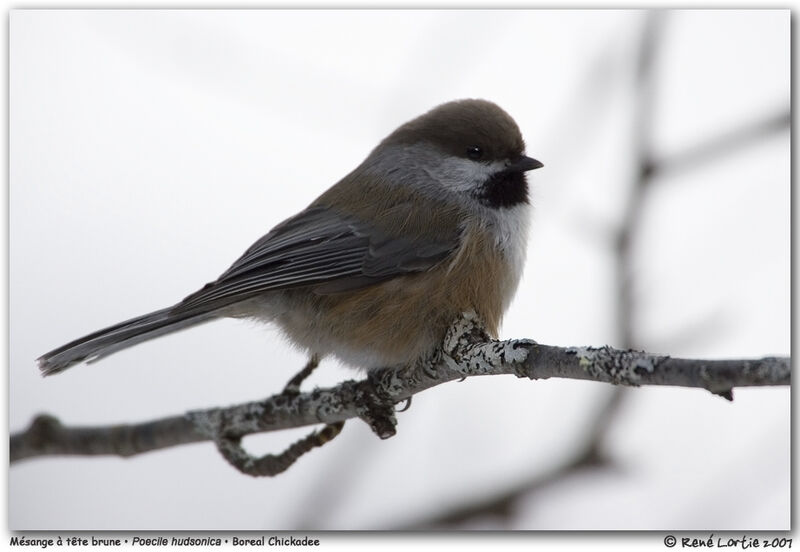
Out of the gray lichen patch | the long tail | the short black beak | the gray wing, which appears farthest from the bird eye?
the gray lichen patch

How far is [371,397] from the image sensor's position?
2338mm

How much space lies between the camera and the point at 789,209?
2.51 meters

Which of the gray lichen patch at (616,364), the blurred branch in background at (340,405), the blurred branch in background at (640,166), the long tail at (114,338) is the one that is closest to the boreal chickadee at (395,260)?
the long tail at (114,338)

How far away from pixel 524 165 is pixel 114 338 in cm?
143

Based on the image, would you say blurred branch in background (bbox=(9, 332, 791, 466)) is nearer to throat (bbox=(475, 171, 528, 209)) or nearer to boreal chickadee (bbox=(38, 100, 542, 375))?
boreal chickadee (bbox=(38, 100, 542, 375))

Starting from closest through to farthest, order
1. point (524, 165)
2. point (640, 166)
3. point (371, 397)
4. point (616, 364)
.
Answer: point (616, 364), point (640, 166), point (371, 397), point (524, 165)

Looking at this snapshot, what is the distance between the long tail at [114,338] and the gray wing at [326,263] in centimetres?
4

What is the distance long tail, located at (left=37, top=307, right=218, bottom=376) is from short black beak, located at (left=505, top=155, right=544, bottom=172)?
1.12m

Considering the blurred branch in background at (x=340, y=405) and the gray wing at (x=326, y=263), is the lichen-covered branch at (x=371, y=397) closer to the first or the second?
the blurred branch in background at (x=340, y=405)

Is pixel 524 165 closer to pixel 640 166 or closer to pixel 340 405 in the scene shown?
pixel 640 166

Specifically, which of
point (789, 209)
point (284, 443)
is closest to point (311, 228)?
point (284, 443)

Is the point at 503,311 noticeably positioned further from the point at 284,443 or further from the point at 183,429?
the point at 183,429

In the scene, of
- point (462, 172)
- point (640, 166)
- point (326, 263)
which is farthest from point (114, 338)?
point (640, 166)

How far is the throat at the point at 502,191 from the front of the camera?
2703 millimetres
